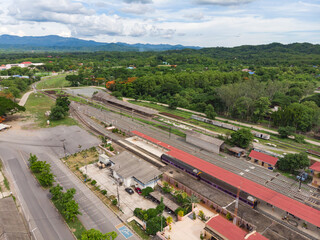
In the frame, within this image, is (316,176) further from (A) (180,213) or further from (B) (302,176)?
(A) (180,213)

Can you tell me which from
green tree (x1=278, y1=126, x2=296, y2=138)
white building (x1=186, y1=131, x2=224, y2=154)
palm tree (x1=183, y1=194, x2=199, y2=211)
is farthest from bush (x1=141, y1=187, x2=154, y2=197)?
green tree (x1=278, y1=126, x2=296, y2=138)

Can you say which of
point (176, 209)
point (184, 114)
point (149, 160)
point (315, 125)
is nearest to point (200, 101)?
point (184, 114)

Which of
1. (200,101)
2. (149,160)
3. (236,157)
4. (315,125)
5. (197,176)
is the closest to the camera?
(197,176)

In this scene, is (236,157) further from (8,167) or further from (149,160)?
(8,167)

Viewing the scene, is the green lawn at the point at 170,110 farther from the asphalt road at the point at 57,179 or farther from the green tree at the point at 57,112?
the green tree at the point at 57,112

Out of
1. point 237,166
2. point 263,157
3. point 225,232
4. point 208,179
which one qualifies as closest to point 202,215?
point 225,232

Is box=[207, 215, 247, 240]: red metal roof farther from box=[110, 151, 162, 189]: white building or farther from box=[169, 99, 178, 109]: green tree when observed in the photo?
box=[169, 99, 178, 109]: green tree
